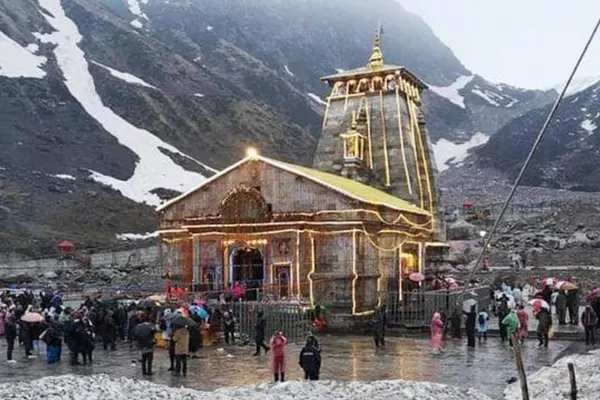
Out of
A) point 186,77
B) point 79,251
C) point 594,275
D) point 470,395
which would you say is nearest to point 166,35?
point 186,77

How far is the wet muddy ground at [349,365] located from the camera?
19.0 meters

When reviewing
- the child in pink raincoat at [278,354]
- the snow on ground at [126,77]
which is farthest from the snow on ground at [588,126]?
the child in pink raincoat at [278,354]

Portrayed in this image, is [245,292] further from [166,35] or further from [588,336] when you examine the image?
[166,35]

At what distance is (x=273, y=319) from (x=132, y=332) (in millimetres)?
5691

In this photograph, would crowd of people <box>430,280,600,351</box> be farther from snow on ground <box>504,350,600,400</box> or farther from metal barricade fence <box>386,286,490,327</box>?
snow on ground <box>504,350,600,400</box>

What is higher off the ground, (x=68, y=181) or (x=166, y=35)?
(x=166, y=35)

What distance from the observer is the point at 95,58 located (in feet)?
428

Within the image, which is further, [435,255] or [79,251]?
[79,251]

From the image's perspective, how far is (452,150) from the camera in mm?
164875

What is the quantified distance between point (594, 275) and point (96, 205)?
5090cm

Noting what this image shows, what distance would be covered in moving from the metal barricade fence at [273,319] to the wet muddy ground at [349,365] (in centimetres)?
144

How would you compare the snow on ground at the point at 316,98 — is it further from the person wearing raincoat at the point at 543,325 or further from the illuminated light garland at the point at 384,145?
the person wearing raincoat at the point at 543,325

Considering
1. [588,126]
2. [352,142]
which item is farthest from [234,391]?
[588,126]

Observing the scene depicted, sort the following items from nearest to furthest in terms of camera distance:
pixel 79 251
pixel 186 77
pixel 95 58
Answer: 1. pixel 79 251
2. pixel 95 58
3. pixel 186 77
